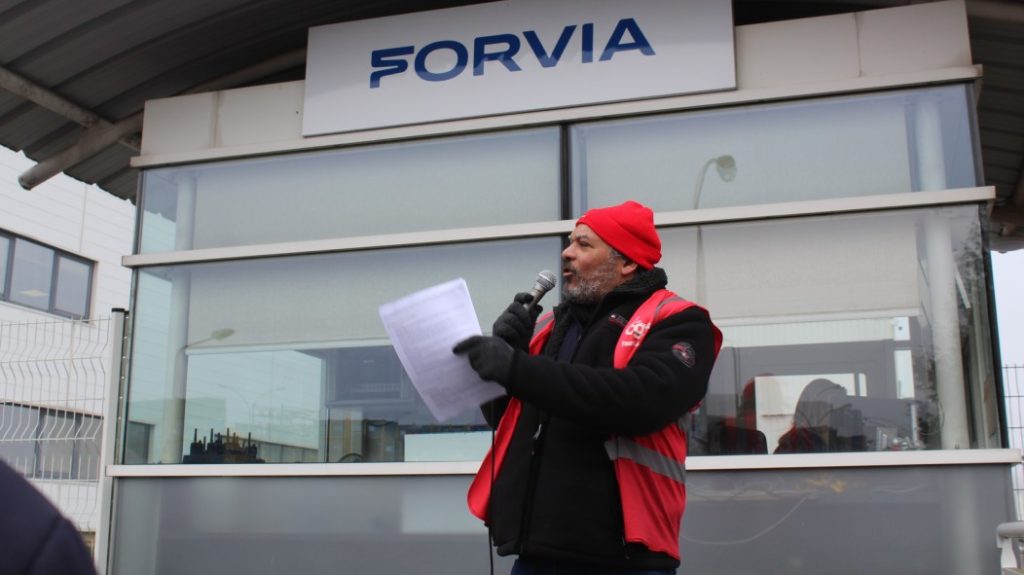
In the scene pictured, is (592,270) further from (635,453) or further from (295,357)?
(295,357)

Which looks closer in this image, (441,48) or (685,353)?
(685,353)

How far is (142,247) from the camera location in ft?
22.2

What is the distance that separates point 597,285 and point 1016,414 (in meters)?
3.59

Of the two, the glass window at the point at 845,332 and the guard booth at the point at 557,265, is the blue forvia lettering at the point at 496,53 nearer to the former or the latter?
the guard booth at the point at 557,265

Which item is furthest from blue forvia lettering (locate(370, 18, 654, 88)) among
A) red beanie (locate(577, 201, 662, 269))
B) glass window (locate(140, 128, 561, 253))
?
red beanie (locate(577, 201, 662, 269))

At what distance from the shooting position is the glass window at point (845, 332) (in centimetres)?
519

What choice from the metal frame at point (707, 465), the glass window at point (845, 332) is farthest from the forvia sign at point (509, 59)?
the metal frame at point (707, 465)

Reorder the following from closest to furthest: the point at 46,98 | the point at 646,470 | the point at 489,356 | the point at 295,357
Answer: the point at 489,356 < the point at 646,470 < the point at 295,357 < the point at 46,98

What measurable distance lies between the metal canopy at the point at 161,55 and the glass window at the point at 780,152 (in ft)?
2.58

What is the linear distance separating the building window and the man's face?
18941 mm

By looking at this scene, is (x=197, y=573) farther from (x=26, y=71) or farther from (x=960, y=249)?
(x=960, y=249)

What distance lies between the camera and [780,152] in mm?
5762

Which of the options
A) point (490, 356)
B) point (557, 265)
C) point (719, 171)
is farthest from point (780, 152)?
point (490, 356)

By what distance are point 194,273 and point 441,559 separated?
91.3 inches
